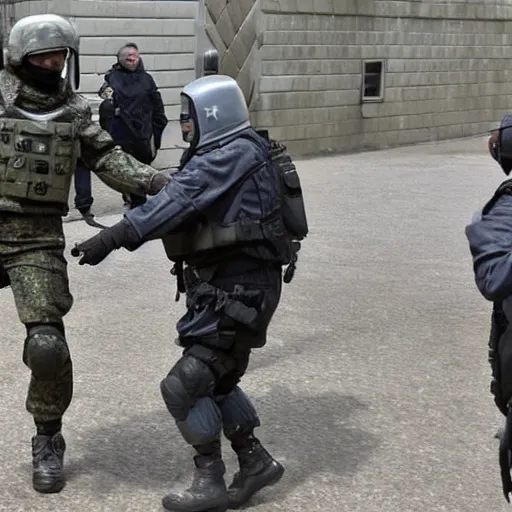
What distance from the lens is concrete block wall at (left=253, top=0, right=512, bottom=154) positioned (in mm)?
16922

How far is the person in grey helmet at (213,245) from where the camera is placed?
3.56 meters

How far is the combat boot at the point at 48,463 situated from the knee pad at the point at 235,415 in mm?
713

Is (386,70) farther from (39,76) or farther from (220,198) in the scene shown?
(220,198)

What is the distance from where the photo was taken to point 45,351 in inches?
151

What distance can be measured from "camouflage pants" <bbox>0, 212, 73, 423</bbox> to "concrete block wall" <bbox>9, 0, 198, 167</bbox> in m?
9.34

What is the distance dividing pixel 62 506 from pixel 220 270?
1.10 m

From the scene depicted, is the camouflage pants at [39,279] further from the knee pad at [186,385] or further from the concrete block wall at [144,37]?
the concrete block wall at [144,37]

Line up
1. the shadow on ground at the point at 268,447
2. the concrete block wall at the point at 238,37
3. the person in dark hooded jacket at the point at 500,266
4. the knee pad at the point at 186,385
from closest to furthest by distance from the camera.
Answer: the person in dark hooded jacket at the point at 500,266, the knee pad at the point at 186,385, the shadow on ground at the point at 268,447, the concrete block wall at the point at 238,37

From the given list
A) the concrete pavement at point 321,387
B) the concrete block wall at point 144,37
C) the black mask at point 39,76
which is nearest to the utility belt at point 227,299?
the concrete pavement at point 321,387

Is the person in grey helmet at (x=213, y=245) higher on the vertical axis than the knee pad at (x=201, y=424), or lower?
higher

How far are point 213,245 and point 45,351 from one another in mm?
792

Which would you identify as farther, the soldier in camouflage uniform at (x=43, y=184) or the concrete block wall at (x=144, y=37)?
the concrete block wall at (x=144, y=37)

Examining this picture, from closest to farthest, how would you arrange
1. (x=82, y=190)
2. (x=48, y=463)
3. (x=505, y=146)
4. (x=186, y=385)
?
(x=505, y=146), (x=186, y=385), (x=48, y=463), (x=82, y=190)

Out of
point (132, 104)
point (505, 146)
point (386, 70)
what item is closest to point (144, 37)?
point (132, 104)
